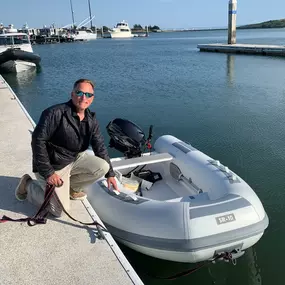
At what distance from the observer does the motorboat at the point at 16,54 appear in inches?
838

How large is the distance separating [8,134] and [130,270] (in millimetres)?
4208

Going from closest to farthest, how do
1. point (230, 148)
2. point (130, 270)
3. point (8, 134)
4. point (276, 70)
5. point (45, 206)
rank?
1. point (130, 270)
2. point (45, 206)
3. point (8, 134)
4. point (230, 148)
5. point (276, 70)

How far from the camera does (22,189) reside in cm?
359

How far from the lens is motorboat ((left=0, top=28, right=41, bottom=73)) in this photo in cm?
2130

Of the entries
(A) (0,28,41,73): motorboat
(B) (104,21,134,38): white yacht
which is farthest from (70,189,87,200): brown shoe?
(B) (104,21,134,38): white yacht

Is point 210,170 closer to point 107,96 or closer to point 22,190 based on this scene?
point 22,190

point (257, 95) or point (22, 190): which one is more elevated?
point (22, 190)

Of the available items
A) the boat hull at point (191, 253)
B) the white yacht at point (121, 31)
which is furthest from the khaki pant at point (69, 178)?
the white yacht at point (121, 31)

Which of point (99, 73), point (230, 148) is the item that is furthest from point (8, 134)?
point (99, 73)

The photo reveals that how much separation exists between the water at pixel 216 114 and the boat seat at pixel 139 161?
1.10 m

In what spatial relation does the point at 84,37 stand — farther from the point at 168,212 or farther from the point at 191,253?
the point at 191,253

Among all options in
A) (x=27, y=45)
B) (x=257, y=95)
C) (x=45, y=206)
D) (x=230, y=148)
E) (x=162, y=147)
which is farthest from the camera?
(x=27, y=45)

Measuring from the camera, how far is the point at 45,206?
3.27m

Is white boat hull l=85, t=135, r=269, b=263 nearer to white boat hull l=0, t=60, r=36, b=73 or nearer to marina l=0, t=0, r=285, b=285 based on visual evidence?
marina l=0, t=0, r=285, b=285
